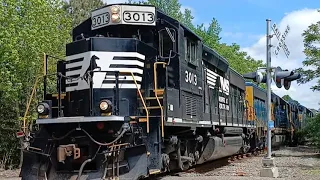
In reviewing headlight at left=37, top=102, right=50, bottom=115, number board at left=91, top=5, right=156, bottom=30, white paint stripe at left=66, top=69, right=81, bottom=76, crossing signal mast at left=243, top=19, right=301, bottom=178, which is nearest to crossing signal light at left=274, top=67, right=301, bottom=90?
crossing signal mast at left=243, top=19, right=301, bottom=178

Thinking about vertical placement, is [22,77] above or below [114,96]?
above

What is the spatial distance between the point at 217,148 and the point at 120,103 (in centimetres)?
522

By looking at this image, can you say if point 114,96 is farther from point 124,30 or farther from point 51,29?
point 51,29

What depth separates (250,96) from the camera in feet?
70.7

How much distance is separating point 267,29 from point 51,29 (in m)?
8.82

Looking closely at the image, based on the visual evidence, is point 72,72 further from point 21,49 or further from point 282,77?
point 21,49

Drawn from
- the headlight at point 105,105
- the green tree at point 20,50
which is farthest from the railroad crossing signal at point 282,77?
the green tree at point 20,50

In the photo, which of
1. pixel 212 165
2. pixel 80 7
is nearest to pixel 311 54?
pixel 212 165

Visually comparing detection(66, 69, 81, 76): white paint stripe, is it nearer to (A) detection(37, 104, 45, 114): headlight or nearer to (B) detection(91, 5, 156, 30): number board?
(A) detection(37, 104, 45, 114): headlight

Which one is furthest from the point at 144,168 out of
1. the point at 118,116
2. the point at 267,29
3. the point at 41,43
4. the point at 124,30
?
the point at 41,43

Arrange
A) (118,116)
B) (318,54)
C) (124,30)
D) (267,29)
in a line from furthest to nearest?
(318,54), (267,29), (124,30), (118,116)

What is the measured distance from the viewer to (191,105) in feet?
35.2

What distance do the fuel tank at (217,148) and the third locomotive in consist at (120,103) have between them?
1303 millimetres

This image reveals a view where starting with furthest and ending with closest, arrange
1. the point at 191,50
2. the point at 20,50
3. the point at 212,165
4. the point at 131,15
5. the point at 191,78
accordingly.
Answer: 1. the point at 20,50
2. the point at 212,165
3. the point at 191,50
4. the point at 191,78
5. the point at 131,15
